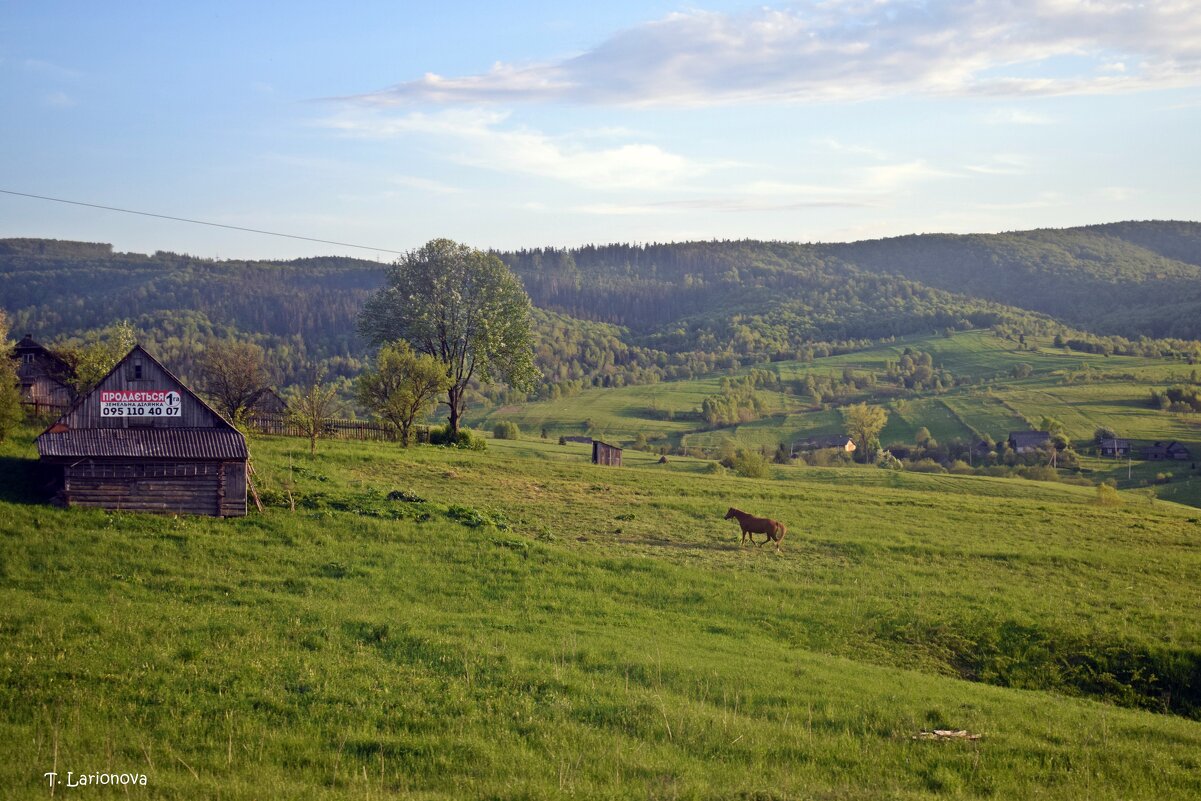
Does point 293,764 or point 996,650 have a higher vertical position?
point 293,764

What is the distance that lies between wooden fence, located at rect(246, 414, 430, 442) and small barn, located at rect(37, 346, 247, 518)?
19478mm

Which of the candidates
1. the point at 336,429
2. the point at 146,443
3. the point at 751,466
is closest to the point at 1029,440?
the point at 751,466

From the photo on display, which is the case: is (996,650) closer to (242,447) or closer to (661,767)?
(661,767)

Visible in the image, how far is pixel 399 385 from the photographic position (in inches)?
2197

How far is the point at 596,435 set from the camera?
128 metres

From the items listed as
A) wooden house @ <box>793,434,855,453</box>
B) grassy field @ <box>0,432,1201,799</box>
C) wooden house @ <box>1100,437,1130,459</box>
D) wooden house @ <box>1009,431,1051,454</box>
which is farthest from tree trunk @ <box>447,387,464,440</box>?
wooden house @ <box>1100,437,1130,459</box>

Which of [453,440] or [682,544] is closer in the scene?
[682,544]

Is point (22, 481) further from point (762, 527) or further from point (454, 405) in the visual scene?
point (454, 405)

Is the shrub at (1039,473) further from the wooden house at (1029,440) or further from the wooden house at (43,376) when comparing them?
the wooden house at (43,376)

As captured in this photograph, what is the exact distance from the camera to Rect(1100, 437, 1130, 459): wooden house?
10769cm

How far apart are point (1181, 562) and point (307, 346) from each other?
571 ft

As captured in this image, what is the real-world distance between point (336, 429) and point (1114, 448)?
9479 cm

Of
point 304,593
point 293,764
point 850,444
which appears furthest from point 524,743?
point 850,444

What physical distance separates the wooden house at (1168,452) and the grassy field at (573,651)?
244 feet
